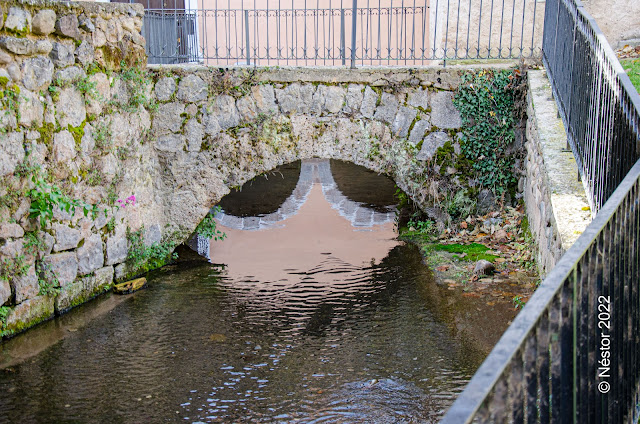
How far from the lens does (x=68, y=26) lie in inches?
238

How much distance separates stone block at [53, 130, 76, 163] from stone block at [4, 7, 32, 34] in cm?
100

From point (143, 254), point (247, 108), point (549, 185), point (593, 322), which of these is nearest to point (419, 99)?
point (247, 108)

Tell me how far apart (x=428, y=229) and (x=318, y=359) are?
3.71m

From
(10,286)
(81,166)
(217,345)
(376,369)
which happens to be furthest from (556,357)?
(81,166)

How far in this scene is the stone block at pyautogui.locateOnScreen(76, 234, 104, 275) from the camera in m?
6.36

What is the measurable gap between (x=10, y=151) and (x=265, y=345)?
2765 millimetres

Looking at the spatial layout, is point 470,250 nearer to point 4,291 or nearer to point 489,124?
point 489,124

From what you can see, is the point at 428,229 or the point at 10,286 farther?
the point at 428,229

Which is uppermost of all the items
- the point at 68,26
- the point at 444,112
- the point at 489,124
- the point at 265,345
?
the point at 68,26

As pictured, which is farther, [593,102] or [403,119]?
[403,119]

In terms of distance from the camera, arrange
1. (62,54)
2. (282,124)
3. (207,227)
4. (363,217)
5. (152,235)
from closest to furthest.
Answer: (62,54) → (152,235) → (282,124) → (207,227) → (363,217)

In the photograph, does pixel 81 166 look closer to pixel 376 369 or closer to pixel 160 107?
pixel 160 107

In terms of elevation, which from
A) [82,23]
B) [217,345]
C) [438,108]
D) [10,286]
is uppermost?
[82,23]

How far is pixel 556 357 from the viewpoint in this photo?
1.83m
